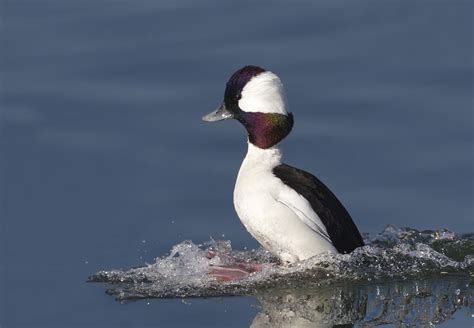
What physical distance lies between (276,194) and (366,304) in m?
1.12

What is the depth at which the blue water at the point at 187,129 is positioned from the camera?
10500 mm

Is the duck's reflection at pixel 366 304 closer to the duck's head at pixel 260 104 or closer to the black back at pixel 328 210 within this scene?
the black back at pixel 328 210

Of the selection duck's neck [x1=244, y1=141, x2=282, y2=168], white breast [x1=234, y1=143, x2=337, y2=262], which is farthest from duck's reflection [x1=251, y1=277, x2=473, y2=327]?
duck's neck [x1=244, y1=141, x2=282, y2=168]

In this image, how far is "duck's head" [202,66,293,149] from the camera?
996cm

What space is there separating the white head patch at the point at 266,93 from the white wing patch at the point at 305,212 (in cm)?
66

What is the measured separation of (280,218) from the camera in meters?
9.82

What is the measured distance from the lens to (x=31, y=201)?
440 inches

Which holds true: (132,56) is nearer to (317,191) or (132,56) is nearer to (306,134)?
(306,134)

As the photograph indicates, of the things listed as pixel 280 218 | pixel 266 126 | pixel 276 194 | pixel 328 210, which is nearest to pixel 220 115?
pixel 266 126

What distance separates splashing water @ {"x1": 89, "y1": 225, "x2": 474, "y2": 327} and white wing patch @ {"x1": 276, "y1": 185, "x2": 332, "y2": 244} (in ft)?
0.68

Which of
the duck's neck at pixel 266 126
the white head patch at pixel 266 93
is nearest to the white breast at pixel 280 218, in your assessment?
the duck's neck at pixel 266 126

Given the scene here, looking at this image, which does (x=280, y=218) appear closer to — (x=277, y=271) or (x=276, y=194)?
(x=276, y=194)

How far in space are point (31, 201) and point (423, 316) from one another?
A: 12.2ft

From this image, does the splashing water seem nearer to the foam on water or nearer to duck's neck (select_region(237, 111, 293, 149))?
the foam on water
